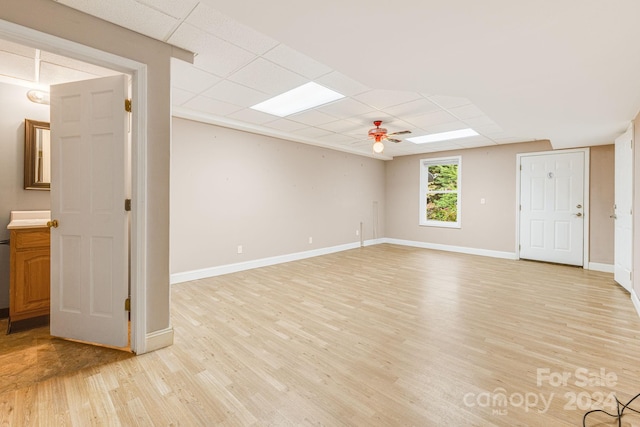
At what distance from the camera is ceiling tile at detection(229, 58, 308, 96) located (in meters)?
2.77

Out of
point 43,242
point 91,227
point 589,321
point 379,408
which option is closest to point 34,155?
point 43,242

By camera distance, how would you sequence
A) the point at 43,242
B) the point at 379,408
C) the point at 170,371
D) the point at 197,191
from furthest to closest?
the point at 197,191, the point at 43,242, the point at 170,371, the point at 379,408

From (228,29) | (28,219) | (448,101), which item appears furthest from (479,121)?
(28,219)

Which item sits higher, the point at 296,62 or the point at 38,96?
the point at 296,62

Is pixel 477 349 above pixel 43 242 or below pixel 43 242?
below

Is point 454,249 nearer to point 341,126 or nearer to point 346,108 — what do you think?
point 341,126

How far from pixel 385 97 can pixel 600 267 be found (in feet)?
16.9

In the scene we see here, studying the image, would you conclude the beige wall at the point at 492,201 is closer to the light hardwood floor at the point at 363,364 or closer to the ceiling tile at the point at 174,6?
the light hardwood floor at the point at 363,364

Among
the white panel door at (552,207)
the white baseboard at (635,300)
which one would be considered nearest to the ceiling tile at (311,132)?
the white panel door at (552,207)

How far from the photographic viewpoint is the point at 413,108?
394 centimetres

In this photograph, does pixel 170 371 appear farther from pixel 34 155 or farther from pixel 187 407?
pixel 34 155

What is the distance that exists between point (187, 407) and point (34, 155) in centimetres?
326

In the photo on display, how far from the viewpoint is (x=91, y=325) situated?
2.36 metres

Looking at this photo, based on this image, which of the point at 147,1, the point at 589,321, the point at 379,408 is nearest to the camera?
the point at 379,408
